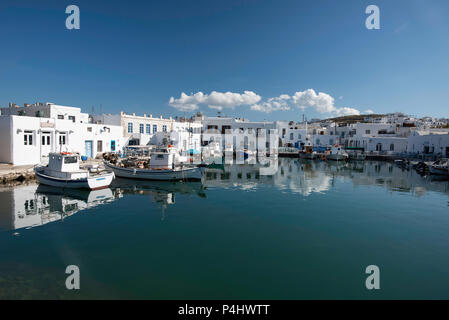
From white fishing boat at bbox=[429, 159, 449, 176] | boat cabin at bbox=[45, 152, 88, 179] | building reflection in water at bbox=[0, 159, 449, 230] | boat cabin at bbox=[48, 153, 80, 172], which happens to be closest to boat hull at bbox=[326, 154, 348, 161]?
white fishing boat at bbox=[429, 159, 449, 176]

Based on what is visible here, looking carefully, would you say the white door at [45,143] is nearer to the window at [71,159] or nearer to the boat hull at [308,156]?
the window at [71,159]

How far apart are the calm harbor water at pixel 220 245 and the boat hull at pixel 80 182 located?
752mm

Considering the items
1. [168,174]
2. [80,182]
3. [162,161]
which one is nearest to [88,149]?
[162,161]

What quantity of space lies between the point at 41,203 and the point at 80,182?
3.36 metres

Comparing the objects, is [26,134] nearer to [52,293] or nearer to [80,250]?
[80,250]

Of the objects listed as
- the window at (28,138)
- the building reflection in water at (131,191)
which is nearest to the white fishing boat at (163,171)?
the building reflection in water at (131,191)

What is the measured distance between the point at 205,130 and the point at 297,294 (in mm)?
51490

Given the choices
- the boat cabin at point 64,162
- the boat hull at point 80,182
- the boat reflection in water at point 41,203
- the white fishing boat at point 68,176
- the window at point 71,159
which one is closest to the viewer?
the boat reflection in water at point 41,203

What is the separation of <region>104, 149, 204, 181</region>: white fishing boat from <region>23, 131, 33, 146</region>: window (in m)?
8.05

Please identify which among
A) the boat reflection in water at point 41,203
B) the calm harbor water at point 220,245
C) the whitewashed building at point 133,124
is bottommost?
the calm harbor water at point 220,245

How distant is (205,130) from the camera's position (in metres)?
57.1

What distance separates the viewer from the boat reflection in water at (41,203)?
1279 cm
